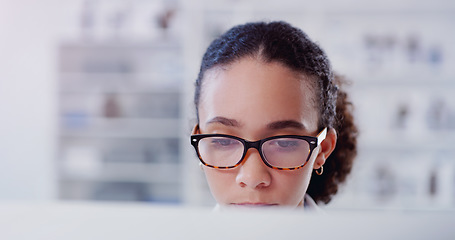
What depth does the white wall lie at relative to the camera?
257 centimetres

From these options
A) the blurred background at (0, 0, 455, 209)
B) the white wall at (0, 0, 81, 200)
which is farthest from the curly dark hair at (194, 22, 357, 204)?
the white wall at (0, 0, 81, 200)

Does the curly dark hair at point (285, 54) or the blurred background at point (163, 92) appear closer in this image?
the curly dark hair at point (285, 54)

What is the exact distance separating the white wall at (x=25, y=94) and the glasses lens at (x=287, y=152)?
2415mm

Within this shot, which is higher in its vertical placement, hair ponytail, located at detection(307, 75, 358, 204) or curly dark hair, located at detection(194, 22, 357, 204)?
curly dark hair, located at detection(194, 22, 357, 204)

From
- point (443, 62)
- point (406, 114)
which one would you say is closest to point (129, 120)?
point (406, 114)

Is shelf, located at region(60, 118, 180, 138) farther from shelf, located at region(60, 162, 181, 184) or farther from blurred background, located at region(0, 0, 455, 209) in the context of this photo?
shelf, located at region(60, 162, 181, 184)

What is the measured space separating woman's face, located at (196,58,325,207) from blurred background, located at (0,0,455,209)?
1397 mm

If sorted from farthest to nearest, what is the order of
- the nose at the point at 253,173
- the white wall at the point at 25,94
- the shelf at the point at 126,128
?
the white wall at the point at 25,94
the shelf at the point at 126,128
the nose at the point at 253,173

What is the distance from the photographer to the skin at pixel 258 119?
1.29ft

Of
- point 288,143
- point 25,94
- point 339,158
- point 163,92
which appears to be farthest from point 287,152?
point 25,94

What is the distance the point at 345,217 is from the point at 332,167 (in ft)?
1.38

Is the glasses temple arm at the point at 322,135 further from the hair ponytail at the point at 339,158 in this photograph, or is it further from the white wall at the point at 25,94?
the white wall at the point at 25,94

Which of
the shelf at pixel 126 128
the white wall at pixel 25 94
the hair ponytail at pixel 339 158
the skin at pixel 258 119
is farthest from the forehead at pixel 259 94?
the white wall at pixel 25 94

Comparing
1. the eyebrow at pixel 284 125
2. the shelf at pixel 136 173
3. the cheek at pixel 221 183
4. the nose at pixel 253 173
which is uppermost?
the eyebrow at pixel 284 125
